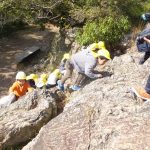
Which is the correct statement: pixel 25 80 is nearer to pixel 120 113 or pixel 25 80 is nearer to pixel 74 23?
pixel 120 113

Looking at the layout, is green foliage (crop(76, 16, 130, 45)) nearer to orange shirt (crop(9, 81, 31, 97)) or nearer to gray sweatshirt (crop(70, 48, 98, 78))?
gray sweatshirt (crop(70, 48, 98, 78))

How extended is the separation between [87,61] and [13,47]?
490 inches

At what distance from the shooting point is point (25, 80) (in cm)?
1105

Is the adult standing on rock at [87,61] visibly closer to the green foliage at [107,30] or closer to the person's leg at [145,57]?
the person's leg at [145,57]

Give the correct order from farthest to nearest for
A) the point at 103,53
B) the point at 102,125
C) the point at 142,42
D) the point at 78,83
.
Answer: the point at 78,83
the point at 103,53
the point at 142,42
the point at 102,125

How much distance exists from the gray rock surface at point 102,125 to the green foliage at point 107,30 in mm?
5171

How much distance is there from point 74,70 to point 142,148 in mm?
5199

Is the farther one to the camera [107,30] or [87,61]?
[107,30]

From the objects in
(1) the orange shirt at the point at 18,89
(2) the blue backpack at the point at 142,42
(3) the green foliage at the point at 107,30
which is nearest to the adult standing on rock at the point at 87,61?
(2) the blue backpack at the point at 142,42

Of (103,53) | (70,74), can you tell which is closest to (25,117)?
(70,74)

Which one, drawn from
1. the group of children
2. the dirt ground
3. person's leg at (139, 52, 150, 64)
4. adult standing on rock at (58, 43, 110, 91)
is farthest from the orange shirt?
the dirt ground

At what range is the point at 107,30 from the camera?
13.9 metres

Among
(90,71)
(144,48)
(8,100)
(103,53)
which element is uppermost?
(144,48)

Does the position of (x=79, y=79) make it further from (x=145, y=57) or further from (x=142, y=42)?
(x=142, y=42)
